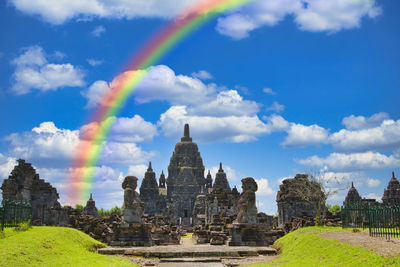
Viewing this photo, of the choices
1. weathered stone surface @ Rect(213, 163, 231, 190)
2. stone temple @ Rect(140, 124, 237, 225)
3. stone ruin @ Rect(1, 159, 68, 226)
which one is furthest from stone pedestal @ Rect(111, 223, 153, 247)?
weathered stone surface @ Rect(213, 163, 231, 190)

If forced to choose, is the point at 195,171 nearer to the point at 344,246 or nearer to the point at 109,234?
the point at 109,234

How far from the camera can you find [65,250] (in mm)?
14156

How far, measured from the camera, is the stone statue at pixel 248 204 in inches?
773

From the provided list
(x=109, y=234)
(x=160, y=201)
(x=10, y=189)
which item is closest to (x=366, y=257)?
(x=109, y=234)

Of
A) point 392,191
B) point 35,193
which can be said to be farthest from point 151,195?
point 35,193

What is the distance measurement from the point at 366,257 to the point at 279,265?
307 cm

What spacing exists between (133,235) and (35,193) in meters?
15.2

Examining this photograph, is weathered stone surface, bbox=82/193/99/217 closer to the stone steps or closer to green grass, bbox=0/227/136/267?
green grass, bbox=0/227/136/267

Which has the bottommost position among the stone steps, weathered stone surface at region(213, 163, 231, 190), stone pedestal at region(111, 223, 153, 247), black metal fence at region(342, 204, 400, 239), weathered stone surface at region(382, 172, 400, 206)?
the stone steps

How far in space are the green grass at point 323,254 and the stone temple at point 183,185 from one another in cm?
4933

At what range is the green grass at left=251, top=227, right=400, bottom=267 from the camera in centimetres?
1058

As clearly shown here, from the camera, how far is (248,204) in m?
19.8

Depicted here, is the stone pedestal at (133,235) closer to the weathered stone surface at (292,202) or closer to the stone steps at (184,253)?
the stone steps at (184,253)

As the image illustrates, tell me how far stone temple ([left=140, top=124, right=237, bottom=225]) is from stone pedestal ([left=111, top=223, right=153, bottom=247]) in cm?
4607
